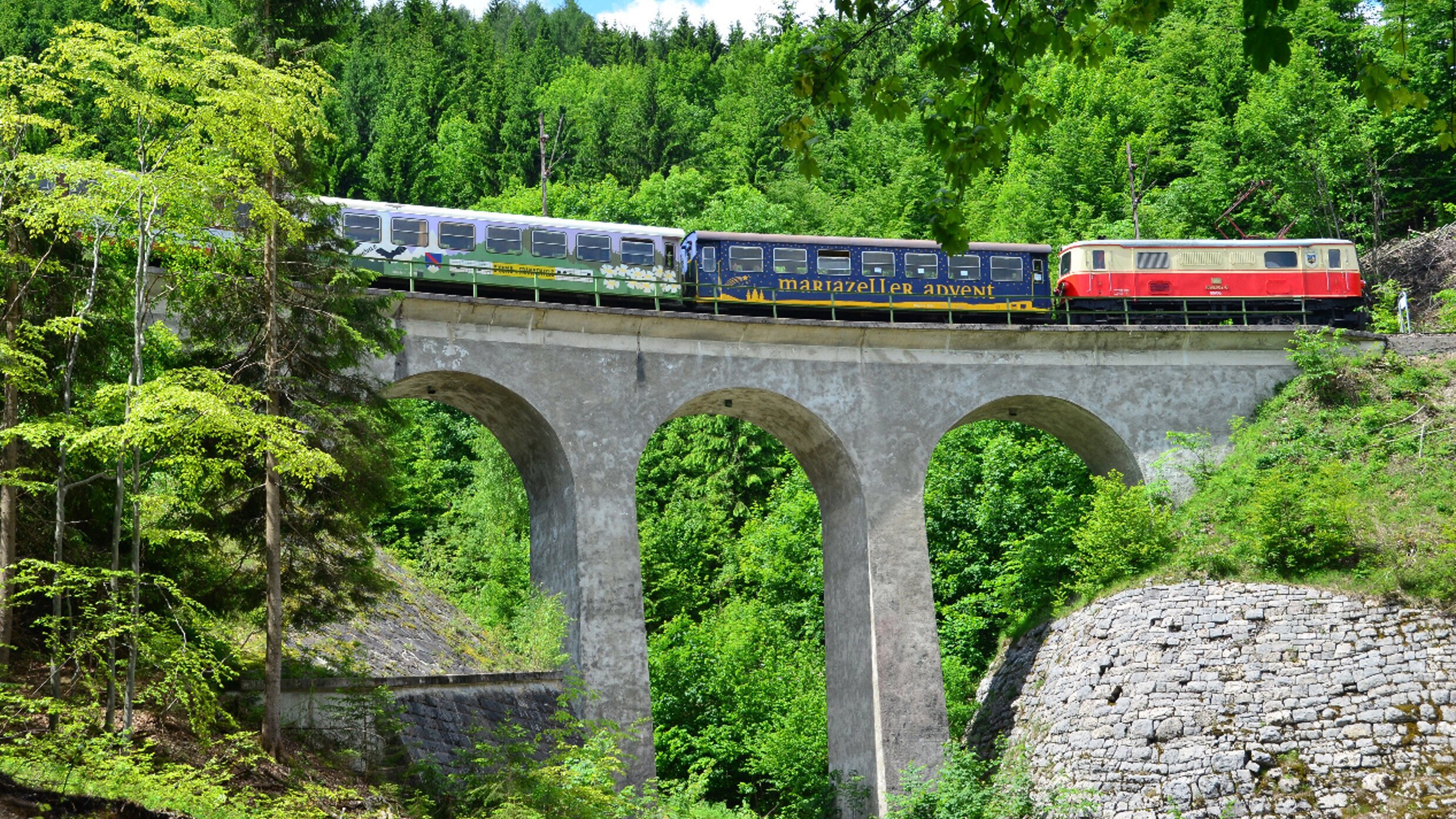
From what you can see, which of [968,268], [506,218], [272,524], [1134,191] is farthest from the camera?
[1134,191]

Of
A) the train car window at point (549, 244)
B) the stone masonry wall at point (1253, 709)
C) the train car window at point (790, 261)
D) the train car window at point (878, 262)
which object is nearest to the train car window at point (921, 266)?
the train car window at point (878, 262)

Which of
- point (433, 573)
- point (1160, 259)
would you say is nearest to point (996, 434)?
point (1160, 259)

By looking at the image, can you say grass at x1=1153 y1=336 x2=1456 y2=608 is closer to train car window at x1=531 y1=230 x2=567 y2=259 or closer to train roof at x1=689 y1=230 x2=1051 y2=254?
train roof at x1=689 y1=230 x2=1051 y2=254

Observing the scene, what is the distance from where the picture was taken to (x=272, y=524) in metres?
17.2

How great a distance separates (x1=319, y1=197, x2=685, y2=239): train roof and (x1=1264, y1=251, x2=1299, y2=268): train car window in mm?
13353

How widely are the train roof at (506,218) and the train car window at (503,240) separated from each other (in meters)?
0.18

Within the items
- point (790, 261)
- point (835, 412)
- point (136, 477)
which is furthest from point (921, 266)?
point (136, 477)

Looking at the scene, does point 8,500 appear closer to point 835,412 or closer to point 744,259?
point 835,412

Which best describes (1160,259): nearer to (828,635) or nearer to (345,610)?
(828,635)

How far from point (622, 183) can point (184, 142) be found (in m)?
45.2

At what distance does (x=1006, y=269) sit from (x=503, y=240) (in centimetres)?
1077

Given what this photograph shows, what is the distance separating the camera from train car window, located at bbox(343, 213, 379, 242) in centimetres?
2720

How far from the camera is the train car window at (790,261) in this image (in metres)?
28.6

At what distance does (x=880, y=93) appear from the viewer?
336 inches
